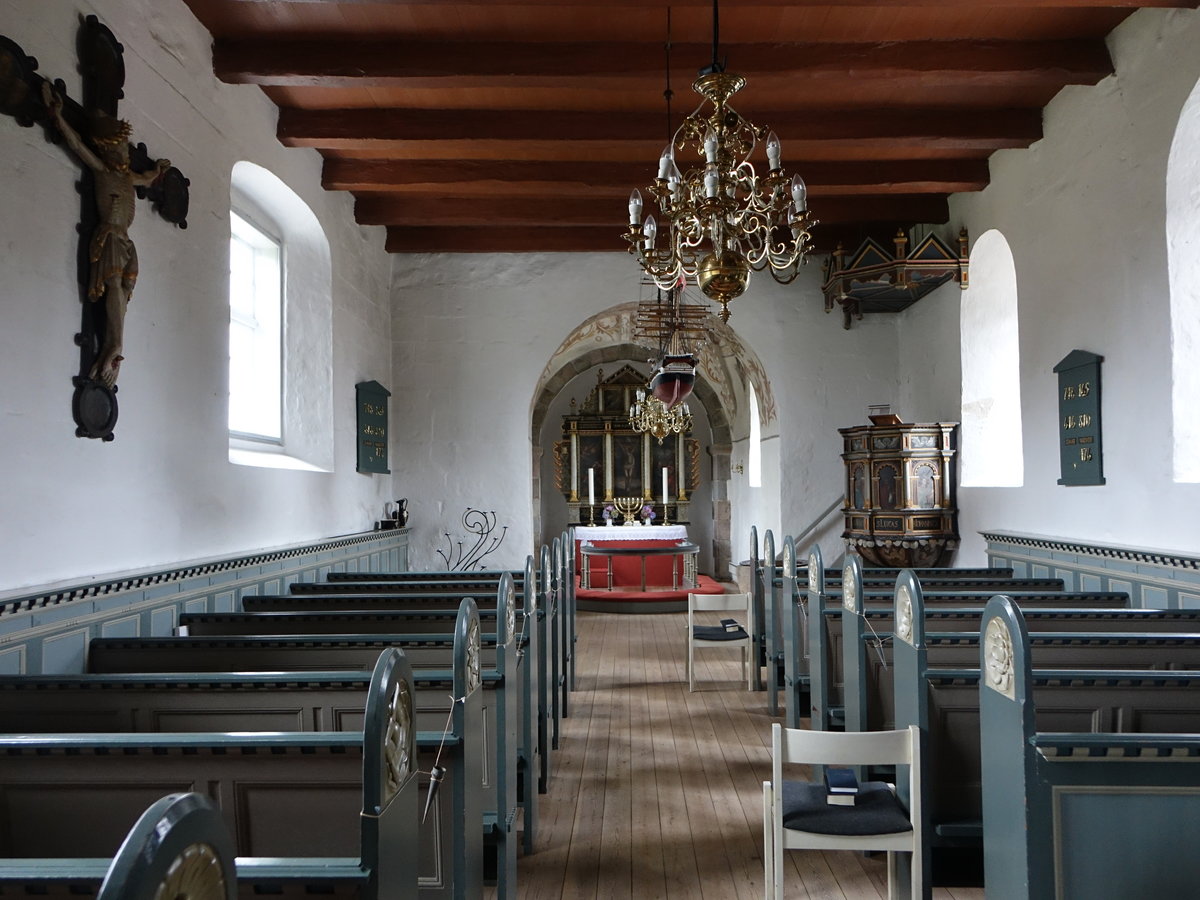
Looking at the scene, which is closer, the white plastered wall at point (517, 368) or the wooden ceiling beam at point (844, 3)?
the wooden ceiling beam at point (844, 3)

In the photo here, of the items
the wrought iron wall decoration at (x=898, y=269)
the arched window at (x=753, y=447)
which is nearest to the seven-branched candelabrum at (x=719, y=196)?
the wrought iron wall decoration at (x=898, y=269)

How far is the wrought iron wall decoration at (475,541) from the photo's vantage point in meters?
8.92

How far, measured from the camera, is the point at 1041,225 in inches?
244

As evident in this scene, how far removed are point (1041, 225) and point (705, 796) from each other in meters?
4.58

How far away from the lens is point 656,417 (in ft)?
Answer: 43.5

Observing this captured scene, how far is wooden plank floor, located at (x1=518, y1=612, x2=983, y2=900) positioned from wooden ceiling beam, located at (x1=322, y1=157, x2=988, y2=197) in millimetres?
4024

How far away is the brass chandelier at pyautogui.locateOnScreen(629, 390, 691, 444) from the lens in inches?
523

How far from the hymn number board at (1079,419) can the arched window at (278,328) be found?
5216 mm

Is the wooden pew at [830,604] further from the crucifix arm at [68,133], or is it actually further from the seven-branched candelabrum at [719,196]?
the crucifix arm at [68,133]

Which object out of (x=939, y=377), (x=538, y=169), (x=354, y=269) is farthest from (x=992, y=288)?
(x=354, y=269)

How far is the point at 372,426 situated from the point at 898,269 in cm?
480

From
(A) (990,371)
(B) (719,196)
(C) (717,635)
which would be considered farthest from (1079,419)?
(B) (719,196)

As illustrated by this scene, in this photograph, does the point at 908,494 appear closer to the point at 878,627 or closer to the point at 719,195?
the point at 878,627

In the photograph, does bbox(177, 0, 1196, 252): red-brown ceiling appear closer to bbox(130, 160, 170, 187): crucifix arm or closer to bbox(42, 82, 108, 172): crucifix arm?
bbox(130, 160, 170, 187): crucifix arm
